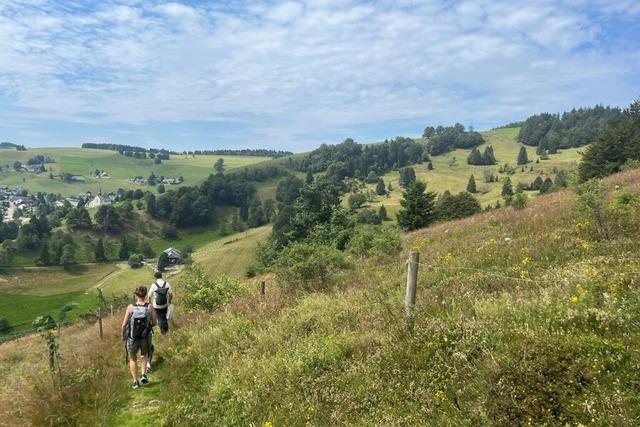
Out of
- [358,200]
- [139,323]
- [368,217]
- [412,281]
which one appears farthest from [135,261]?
[412,281]

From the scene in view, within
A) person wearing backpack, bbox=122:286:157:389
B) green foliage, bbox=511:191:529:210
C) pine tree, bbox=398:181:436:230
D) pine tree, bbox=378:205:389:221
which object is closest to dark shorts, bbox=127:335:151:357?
person wearing backpack, bbox=122:286:157:389

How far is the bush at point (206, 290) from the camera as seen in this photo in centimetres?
1554

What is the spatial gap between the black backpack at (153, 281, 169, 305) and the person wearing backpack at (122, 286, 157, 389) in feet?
8.12

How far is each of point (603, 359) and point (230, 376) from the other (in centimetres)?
556

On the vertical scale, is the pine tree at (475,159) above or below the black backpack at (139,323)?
above

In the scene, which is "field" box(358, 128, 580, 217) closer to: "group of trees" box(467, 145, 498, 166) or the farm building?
"group of trees" box(467, 145, 498, 166)

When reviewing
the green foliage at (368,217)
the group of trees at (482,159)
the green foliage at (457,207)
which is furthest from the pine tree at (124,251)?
the group of trees at (482,159)

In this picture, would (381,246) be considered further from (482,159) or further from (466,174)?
(482,159)

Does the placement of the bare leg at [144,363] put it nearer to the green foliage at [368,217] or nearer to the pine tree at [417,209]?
the pine tree at [417,209]

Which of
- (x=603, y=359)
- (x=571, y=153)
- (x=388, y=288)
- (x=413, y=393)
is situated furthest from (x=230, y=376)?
(x=571, y=153)

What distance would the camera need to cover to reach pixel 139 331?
965 centimetres

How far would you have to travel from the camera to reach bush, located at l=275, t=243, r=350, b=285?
523 inches

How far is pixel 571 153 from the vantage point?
167 meters

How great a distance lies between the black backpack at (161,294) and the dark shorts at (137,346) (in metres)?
2.73
